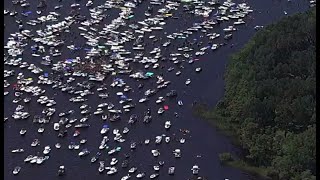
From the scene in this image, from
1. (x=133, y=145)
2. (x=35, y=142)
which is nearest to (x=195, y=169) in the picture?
(x=133, y=145)

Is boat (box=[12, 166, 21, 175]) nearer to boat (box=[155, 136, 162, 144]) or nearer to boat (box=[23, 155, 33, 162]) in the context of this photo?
boat (box=[23, 155, 33, 162])

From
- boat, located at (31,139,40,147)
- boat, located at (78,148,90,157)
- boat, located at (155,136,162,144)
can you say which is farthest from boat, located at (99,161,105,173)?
boat, located at (31,139,40,147)

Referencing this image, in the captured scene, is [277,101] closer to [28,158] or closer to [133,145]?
[133,145]

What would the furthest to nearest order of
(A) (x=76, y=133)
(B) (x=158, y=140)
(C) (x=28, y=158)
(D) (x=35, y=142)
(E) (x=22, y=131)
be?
(E) (x=22, y=131) < (A) (x=76, y=133) < (B) (x=158, y=140) < (D) (x=35, y=142) < (C) (x=28, y=158)

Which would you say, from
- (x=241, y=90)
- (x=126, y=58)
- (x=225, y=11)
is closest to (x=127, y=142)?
(x=241, y=90)

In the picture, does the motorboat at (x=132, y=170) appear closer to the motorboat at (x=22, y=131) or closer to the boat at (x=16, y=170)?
the boat at (x=16, y=170)

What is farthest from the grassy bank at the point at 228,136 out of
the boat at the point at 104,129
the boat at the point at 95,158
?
the boat at the point at 95,158

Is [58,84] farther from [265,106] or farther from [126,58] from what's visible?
[265,106]
